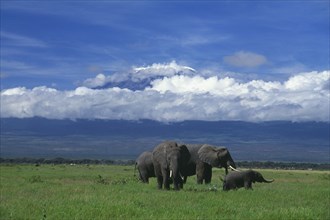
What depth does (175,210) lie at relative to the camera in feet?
63.4

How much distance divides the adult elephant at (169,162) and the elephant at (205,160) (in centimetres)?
272

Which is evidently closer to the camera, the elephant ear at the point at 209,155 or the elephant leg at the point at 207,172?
the elephant ear at the point at 209,155

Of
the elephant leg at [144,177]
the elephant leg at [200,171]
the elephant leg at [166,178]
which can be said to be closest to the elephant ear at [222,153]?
the elephant leg at [200,171]

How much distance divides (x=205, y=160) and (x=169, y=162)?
4566 mm

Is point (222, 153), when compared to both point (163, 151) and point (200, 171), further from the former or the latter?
point (163, 151)

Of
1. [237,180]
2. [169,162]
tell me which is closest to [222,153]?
[237,180]

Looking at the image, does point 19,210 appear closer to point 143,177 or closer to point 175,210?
→ point 175,210

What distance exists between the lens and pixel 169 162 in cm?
3044

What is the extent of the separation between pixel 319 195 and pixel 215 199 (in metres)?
6.11

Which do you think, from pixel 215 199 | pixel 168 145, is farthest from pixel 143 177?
pixel 215 199

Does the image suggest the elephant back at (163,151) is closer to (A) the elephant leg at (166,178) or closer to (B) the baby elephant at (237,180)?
(A) the elephant leg at (166,178)

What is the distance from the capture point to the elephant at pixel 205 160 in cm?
3406

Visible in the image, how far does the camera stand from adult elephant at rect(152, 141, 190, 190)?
29902 millimetres

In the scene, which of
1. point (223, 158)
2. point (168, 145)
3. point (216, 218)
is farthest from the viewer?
point (223, 158)
